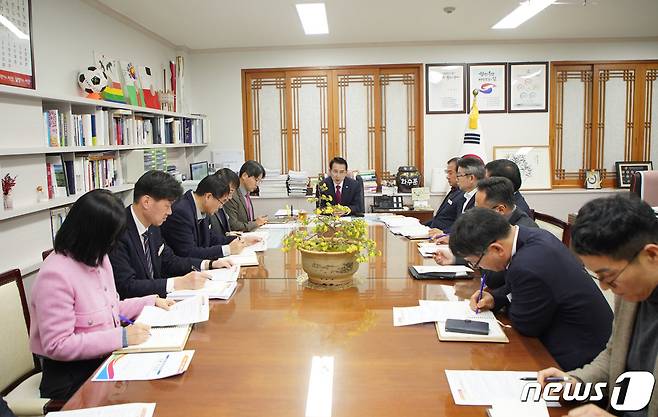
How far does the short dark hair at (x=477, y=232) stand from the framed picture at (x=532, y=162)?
4.72m

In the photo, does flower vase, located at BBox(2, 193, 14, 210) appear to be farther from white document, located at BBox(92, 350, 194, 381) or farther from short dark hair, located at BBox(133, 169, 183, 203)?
white document, located at BBox(92, 350, 194, 381)

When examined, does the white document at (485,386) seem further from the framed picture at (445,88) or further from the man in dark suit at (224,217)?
the framed picture at (445,88)

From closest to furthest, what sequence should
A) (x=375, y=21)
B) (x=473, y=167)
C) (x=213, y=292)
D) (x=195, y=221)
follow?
(x=213, y=292) < (x=195, y=221) < (x=473, y=167) < (x=375, y=21)

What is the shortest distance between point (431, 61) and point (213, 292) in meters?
4.80

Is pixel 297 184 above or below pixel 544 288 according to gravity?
above

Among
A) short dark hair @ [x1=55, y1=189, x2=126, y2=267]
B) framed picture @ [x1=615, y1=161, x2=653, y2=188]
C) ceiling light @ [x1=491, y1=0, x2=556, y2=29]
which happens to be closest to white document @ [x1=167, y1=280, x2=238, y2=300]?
short dark hair @ [x1=55, y1=189, x2=126, y2=267]

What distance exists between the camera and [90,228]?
1799mm

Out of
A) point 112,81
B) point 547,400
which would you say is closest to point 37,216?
point 112,81

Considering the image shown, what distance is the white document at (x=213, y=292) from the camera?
2328 mm

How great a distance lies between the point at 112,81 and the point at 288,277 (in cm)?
271

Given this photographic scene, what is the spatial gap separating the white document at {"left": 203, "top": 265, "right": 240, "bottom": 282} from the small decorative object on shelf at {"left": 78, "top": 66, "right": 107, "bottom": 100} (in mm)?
2053

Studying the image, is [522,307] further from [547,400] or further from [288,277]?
[288,277]

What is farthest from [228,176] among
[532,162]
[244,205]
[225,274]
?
[532,162]

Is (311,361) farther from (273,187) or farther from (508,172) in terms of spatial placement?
(273,187)
